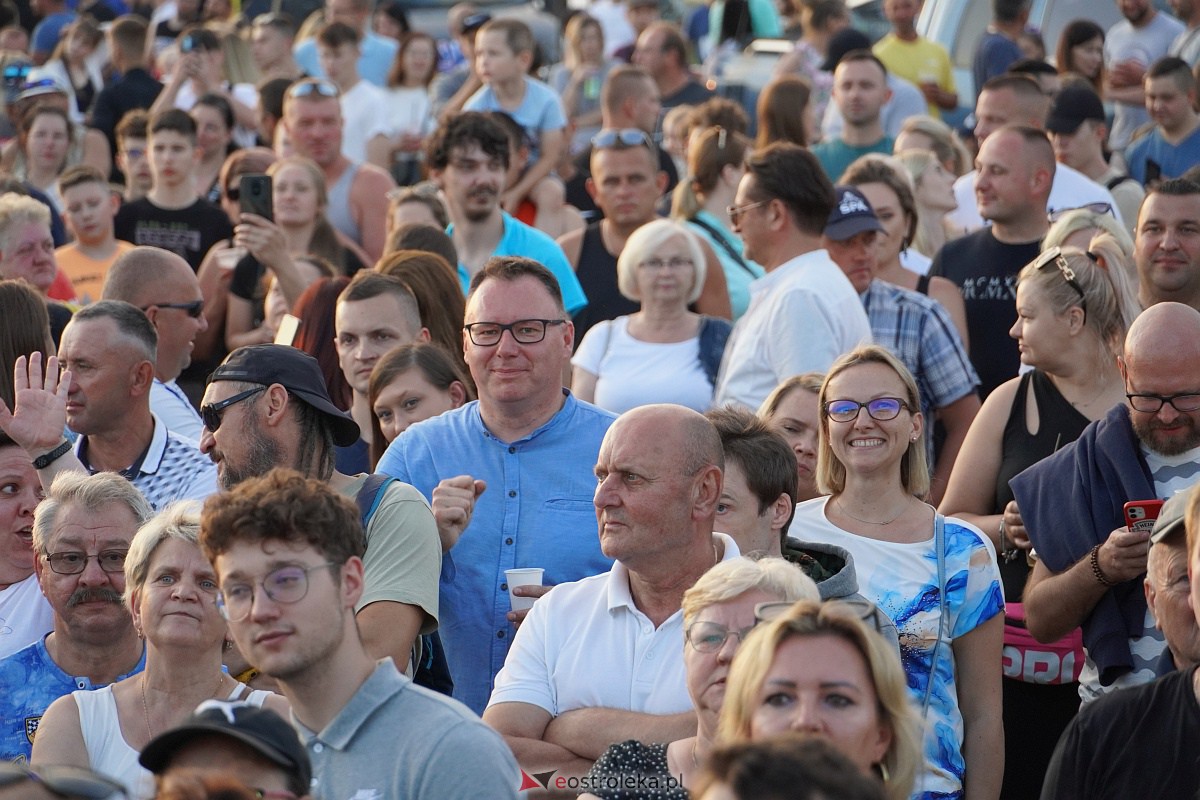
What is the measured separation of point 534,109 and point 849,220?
167 inches

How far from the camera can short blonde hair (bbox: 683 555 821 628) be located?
145 inches

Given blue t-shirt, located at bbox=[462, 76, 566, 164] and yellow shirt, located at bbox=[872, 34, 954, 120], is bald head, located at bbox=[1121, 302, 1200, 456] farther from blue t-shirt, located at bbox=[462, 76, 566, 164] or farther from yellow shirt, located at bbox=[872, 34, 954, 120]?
yellow shirt, located at bbox=[872, 34, 954, 120]

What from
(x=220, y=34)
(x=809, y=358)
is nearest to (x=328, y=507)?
(x=809, y=358)

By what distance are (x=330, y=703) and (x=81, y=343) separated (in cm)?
257

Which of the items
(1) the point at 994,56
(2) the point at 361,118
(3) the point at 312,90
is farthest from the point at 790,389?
(1) the point at 994,56

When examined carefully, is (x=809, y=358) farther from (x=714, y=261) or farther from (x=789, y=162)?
(x=714, y=261)

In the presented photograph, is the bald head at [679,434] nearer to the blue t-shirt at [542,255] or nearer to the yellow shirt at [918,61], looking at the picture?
the blue t-shirt at [542,255]

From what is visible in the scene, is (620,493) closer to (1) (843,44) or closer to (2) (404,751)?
(2) (404,751)

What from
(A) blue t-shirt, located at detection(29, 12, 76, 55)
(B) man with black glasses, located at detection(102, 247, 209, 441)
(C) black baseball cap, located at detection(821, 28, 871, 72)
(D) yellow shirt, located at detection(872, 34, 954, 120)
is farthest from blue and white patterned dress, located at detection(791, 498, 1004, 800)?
(A) blue t-shirt, located at detection(29, 12, 76, 55)

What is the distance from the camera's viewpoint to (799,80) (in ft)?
31.7

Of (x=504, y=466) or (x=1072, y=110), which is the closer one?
(x=504, y=466)

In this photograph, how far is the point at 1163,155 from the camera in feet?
33.0

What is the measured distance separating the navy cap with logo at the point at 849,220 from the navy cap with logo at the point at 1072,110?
274 centimetres

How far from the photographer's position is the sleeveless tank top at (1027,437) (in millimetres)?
5277
